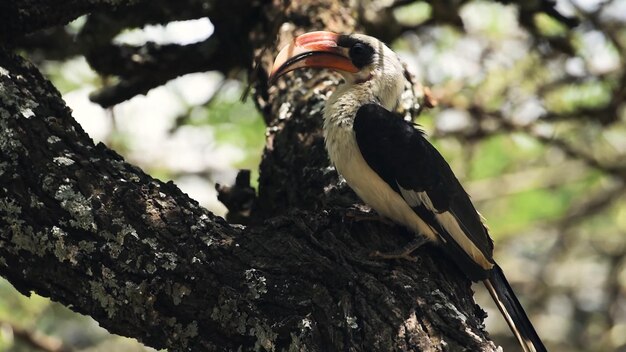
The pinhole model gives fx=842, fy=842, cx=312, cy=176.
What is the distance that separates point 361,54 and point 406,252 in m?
1.22

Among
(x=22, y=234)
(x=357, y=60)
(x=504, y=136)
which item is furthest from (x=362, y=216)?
(x=504, y=136)

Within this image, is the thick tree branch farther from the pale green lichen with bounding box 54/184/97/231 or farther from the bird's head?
the bird's head

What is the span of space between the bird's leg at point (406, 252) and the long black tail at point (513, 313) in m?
0.34

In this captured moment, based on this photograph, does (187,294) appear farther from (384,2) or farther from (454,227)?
(384,2)

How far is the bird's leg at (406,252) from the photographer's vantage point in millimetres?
2840

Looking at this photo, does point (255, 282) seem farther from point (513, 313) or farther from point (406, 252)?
point (513, 313)

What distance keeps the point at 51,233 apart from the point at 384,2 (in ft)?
10.1

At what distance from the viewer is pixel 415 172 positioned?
11.1 ft

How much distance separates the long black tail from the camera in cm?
321

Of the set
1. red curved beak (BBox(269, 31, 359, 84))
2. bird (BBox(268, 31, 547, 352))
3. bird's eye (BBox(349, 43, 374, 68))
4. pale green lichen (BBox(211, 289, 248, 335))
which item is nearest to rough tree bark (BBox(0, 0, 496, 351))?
pale green lichen (BBox(211, 289, 248, 335))

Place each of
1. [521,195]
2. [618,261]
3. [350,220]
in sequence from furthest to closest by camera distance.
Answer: [521,195], [618,261], [350,220]

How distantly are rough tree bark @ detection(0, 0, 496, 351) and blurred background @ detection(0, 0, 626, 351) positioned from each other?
5.52ft

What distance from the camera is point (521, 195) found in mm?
7090

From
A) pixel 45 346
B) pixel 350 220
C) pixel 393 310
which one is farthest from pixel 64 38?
pixel 393 310
